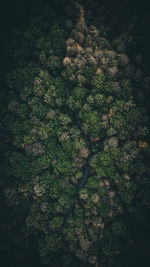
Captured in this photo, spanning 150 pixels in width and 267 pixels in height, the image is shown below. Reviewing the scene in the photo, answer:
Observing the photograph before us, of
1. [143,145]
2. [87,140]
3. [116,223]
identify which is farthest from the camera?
[87,140]

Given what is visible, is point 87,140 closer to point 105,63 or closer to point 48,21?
point 105,63

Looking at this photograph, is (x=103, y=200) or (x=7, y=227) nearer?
(x=103, y=200)

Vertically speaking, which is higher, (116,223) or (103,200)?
(103,200)

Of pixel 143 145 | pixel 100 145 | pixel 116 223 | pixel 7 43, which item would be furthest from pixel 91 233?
pixel 7 43

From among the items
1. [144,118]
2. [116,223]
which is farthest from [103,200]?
[144,118]

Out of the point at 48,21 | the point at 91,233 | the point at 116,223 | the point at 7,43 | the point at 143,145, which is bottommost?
the point at 91,233

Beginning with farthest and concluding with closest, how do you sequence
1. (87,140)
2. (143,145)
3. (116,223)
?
(87,140), (116,223), (143,145)

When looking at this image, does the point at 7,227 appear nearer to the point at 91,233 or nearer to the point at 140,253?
the point at 91,233
